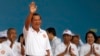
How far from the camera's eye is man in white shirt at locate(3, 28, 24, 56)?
5.34 m

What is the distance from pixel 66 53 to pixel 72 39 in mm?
530

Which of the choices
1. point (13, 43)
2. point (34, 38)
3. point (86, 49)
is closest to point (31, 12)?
point (34, 38)

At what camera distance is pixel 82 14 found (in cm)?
721

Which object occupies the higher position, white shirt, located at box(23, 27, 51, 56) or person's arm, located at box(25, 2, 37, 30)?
person's arm, located at box(25, 2, 37, 30)

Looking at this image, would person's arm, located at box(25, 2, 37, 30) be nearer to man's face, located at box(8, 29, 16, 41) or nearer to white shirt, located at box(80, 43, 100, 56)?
man's face, located at box(8, 29, 16, 41)

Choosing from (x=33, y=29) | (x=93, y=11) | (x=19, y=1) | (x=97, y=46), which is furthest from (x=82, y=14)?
(x=33, y=29)

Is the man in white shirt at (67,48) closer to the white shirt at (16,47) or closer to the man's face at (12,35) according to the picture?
the white shirt at (16,47)

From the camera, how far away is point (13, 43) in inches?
214

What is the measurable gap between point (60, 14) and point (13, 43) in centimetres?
187

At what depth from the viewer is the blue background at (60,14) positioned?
6918mm

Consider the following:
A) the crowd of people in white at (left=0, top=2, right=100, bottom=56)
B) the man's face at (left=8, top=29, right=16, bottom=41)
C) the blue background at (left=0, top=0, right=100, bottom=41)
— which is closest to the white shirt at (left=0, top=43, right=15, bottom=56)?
the crowd of people in white at (left=0, top=2, right=100, bottom=56)

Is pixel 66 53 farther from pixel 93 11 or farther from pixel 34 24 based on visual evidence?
pixel 93 11

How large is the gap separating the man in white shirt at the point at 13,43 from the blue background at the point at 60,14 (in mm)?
1418

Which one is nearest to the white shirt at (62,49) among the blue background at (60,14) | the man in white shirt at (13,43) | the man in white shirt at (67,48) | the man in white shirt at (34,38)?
the man in white shirt at (67,48)
